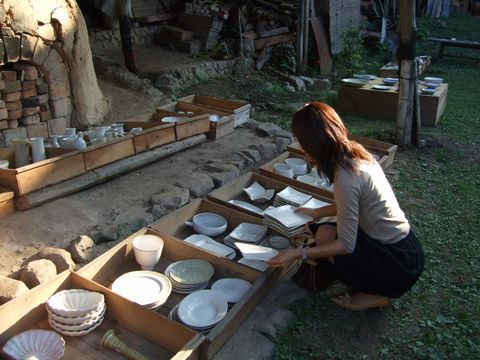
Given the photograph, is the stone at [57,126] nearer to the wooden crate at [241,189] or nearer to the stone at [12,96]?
the stone at [12,96]

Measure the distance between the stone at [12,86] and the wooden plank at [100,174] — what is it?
127cm

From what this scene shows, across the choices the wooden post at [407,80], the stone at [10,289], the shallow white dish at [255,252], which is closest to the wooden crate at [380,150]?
the wooden post at [407,80]

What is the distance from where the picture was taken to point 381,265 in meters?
2.70

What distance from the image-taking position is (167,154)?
491 centimetres

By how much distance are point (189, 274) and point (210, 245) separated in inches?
17.9

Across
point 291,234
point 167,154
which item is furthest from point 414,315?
point 167,154

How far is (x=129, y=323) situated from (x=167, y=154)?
2.58 m

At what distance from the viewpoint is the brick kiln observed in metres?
4.38

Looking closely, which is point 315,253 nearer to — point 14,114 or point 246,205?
point 246,205

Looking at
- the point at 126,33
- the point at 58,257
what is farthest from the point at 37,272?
the point at 126,33

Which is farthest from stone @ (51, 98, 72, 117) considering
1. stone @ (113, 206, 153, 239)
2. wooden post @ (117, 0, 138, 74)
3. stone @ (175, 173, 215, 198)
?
wooden post @ (117, 0, 138, 74)

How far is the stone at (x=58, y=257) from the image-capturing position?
2.95 meters

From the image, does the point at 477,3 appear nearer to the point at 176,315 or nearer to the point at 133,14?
the point at 133,14

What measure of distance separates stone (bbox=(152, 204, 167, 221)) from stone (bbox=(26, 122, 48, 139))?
6.47 ft
